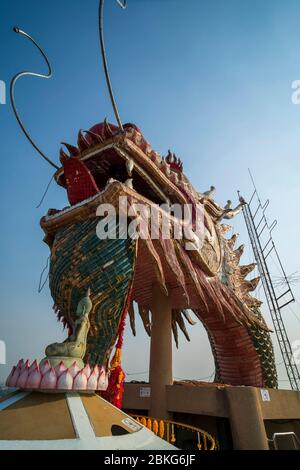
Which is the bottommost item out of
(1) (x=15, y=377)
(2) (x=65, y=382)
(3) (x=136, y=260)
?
(2) (x=65, y=382)

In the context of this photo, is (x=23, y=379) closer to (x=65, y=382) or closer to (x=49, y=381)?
(x=49, y=381)

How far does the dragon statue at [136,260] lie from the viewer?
5855 mm

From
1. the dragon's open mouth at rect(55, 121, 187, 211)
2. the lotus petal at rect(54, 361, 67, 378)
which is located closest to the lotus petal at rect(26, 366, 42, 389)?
the lotus petal at rect(54, 361, 67, 378)

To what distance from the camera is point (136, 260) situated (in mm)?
7000

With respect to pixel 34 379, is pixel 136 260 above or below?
above

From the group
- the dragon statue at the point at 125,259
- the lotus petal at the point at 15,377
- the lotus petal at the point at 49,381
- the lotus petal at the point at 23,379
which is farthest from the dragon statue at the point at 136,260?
the lotus petal at the point at 49,381

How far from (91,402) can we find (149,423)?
10.8ft

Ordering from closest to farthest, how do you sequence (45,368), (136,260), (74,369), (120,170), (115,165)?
(45,368) → (74,369) → (136,260) → (115,165) → (120,170)

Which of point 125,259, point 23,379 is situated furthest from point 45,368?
point 125,259

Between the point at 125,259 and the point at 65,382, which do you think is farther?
the point at 125,259

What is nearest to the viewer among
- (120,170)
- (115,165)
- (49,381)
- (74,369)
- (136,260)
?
(49,381)

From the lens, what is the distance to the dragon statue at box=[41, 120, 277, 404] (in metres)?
5.86

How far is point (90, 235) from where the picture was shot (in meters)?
6.11
